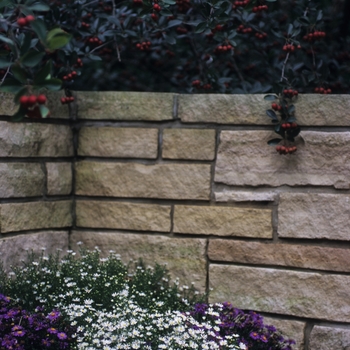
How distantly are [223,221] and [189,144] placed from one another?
46 cm

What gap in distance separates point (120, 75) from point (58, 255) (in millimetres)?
1522

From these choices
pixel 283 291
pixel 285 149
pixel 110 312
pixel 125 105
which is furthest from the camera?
pixel 125 105

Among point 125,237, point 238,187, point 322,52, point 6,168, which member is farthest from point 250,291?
point 322,52

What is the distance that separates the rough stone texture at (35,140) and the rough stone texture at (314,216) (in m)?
1.24

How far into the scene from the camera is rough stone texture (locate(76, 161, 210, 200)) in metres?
2.95

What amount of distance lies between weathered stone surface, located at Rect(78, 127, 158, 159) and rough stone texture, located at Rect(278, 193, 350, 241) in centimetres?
78

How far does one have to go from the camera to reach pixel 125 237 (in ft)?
10.0

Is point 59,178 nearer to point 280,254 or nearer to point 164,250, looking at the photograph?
point 164,250

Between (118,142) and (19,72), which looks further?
(118,142)

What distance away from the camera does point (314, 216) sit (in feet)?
9.11

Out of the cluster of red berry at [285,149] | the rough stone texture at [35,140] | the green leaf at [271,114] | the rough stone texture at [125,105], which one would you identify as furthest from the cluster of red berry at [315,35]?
the rough stone texture at [35,140]

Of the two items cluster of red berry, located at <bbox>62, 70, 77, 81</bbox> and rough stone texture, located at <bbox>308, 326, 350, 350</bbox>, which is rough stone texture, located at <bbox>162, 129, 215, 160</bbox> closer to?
cluster of red berry, located at <bbox>62, 70, 77, 81</bbox>

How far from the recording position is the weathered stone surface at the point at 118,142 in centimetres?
302

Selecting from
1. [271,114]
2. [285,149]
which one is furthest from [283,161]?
[271,114]
